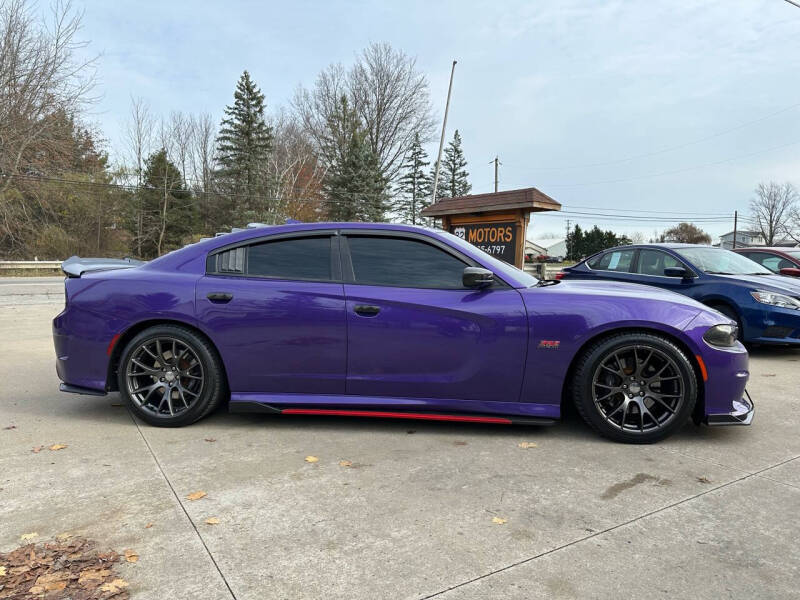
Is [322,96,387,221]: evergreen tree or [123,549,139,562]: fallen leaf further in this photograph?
[322,96,387,221]: evergreen tree

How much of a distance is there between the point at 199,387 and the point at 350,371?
1.11 m

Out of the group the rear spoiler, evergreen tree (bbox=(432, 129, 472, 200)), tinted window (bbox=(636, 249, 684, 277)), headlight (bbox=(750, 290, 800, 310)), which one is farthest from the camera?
evergreen tree (bbox=(432, 129, 472, 200))

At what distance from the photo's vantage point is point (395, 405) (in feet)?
11.8

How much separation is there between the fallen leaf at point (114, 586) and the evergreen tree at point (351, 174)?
119 feet

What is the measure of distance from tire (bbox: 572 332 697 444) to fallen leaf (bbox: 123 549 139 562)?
8.74ft

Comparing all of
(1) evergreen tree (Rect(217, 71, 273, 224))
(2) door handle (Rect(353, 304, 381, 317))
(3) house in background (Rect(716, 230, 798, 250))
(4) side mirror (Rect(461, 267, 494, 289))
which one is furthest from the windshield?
(3) house in background (Rect(716, 230, 798, 250))

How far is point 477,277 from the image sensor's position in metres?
3.49

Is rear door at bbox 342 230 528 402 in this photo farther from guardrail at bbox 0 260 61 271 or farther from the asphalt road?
guardrail at bbox 0 260 61 271

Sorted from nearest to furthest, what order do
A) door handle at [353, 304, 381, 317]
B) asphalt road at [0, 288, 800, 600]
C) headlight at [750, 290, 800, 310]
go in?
asphalt road at [0, 288, 800, 600], door handle at [353, 304, 381, 317], headlight at [750, 290, 800, 310]

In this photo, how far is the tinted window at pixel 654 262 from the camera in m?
7.32

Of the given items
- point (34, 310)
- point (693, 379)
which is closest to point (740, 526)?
point (693, 379)

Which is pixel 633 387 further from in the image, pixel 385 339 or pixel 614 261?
pixel 614 261

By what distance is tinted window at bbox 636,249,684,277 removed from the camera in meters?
7.32

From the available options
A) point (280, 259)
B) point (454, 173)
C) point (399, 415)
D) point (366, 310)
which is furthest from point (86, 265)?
point (454, 173)
